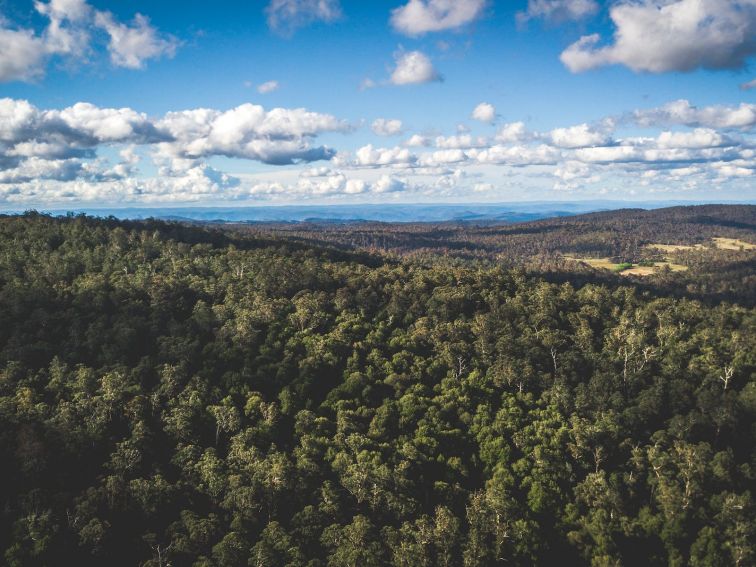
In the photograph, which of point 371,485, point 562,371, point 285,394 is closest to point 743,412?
point 562,371

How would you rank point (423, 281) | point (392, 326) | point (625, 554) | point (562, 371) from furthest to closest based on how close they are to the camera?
1. point (423, 281)
2. point (392, 326)
3. point (562, 371)
4. point (625, 554)

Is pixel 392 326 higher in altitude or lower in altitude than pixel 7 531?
higher

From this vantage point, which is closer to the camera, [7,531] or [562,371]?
[7,531]

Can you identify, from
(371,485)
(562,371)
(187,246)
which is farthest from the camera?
(187,246)

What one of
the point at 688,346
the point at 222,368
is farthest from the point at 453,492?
the point at 688,346

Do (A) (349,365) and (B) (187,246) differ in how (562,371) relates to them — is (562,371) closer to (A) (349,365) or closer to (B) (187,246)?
(A) (349,365)

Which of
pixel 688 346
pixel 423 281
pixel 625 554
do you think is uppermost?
pixel 423 281
